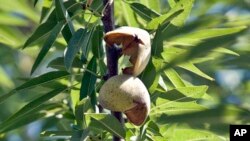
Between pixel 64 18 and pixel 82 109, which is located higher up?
pixel 64 18

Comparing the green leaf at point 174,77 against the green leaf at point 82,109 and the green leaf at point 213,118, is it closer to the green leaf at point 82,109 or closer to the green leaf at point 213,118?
the green leaf at point 82,109

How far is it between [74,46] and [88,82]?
10 centimetres

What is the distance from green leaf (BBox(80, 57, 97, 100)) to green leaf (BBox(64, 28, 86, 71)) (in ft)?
0.25

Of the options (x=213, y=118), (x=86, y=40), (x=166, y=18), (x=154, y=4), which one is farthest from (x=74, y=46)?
(x=213, y=118)

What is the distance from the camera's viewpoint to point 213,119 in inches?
14.0

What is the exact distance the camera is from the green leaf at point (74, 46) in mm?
812

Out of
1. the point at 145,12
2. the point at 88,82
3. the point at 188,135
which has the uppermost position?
the point at 145,12

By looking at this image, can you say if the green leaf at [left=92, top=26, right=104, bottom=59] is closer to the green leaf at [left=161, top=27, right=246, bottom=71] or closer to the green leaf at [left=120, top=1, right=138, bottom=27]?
the green leaf at [left=120, top=1, right=138, bottom=27]

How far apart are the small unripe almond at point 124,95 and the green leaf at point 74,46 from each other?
73 mm

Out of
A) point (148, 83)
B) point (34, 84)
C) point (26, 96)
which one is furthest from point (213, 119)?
point (26, 96)

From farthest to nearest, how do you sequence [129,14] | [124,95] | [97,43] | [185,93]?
[129,14], [97,43], [185,93], [124,95]

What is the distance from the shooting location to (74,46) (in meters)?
0.84

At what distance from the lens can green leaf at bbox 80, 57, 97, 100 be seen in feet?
2.92

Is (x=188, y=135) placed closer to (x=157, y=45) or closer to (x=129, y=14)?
(x=157, y=45)
